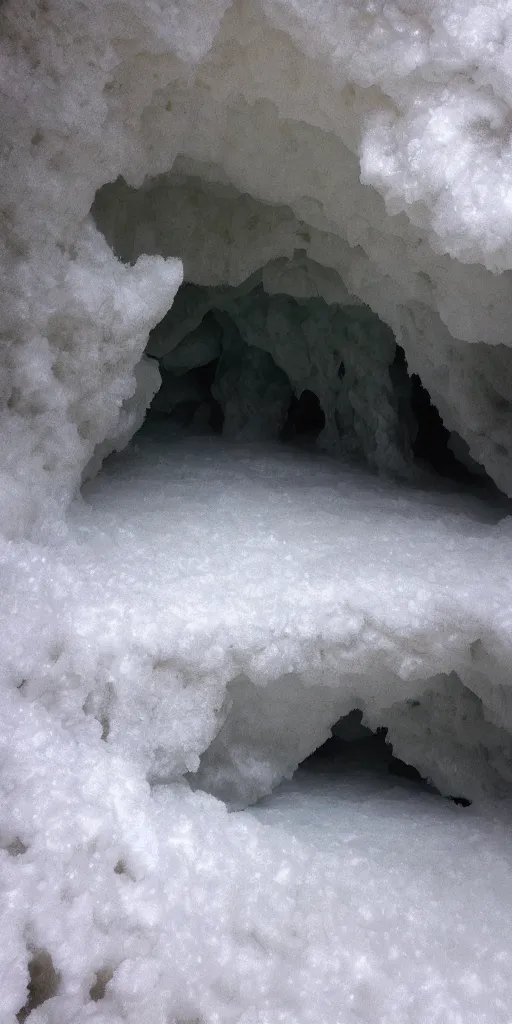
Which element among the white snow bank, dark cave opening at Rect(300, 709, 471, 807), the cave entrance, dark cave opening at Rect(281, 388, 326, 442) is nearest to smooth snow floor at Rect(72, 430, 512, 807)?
the white snow bank

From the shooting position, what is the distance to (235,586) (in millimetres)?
933

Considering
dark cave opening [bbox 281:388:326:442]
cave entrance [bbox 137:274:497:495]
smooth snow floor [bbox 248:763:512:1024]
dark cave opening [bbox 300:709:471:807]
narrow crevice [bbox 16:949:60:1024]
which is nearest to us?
narrow crevice [bbox 16:949:60:1024]

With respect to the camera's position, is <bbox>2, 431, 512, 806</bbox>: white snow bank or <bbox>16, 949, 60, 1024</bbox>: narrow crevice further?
<bbox>2, 431, 512, 806</bbox>: white snow bank

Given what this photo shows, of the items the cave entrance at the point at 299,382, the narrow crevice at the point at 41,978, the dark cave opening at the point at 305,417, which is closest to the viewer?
the narrow crevice at the point at 41,978

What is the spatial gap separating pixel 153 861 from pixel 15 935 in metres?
0.14

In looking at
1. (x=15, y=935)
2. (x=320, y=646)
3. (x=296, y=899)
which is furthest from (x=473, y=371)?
(x=15, y=935)

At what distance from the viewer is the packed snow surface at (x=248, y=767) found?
696mm

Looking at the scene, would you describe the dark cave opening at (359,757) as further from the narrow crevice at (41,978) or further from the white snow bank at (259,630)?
the narrow crevice at (41,978)

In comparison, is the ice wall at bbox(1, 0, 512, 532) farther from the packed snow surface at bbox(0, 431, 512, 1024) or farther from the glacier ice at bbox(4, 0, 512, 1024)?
the packed snow surface at bbox(0, 431, 512, 1024)

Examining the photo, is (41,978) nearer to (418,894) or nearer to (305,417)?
(418,894)

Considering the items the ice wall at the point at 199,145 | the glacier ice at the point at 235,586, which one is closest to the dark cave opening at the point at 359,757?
the glacier ice at the point at 235,586

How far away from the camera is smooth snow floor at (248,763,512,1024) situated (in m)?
0.76

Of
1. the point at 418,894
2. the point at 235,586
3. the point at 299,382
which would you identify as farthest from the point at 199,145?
the point at 418,894

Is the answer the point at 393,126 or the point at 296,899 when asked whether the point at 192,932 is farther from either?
the point at 393,126
